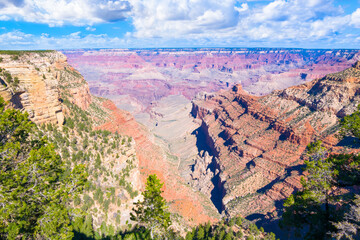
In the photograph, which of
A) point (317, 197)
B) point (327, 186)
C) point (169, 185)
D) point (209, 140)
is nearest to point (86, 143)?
point (169, 185)

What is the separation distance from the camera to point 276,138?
81.4 m

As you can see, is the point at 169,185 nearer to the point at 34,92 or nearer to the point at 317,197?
the point at 34,92

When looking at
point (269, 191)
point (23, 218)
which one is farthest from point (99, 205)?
point (269, 191)

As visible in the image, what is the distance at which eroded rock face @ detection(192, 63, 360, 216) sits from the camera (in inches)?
2534

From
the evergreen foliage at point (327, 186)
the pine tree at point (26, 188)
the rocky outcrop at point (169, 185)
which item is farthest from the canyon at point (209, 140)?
the evergreen foliage at point (327, 186)

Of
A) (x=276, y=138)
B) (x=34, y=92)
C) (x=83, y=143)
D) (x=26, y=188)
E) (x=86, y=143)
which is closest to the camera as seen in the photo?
(x=26, y=188)

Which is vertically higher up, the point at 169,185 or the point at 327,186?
the point at 327,186

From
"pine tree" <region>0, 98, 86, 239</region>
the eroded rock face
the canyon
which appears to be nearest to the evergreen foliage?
"pine tree" <region>0, 98, 86, 239</region>

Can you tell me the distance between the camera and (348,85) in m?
75.7

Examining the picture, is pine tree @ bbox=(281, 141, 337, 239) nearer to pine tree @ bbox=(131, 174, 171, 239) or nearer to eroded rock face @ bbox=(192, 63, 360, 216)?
pine tree @ bbox=(131, 174, 171, 239)

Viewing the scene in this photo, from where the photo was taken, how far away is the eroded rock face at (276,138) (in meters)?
64.4

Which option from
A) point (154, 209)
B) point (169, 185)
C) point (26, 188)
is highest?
point (26, 188)

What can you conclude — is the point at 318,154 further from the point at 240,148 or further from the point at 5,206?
the point at 240,148

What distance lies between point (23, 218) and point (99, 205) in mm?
23277
